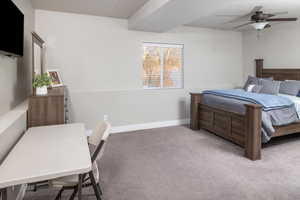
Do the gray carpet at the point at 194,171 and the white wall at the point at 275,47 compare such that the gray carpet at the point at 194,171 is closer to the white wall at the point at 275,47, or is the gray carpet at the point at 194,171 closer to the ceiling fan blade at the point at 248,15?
the white wall at the point at 275,47

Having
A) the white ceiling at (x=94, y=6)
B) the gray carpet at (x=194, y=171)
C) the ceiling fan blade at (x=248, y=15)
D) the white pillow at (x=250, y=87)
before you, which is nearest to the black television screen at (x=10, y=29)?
the white ceiling at (x=94, y=6)

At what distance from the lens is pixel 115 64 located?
436 cm

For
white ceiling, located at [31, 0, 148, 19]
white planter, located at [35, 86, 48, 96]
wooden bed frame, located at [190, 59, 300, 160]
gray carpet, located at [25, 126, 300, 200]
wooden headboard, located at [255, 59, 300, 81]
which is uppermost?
white ceiling, located at [31, 0, 148, 19]

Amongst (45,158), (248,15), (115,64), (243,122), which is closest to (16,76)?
(45,158)

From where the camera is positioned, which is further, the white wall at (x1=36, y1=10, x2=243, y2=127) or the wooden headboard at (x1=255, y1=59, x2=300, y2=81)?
the wooden headboard at (x1=255, y1=59, x2=300, y2=81)

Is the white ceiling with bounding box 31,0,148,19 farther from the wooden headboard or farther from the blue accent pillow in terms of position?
the wooden headboard

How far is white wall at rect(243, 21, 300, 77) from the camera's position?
4.50 m

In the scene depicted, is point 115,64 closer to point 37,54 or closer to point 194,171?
point 37,54

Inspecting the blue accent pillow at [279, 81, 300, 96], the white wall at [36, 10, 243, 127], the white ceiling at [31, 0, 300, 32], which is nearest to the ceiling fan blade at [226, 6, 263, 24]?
the white ceiling at [31, 0, 300, 32]

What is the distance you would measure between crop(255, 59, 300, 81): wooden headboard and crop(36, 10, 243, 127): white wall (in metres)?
1.07

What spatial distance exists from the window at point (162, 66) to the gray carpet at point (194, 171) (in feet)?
5.02

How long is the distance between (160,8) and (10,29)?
1.89m

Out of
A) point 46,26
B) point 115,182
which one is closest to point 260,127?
point 115,182

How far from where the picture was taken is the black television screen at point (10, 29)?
1.77 metres
